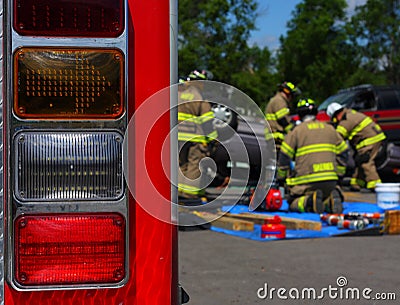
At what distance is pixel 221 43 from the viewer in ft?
125

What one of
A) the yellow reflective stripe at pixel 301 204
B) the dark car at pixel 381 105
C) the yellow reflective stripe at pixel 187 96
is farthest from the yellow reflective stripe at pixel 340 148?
the dark car at pixel 381 105

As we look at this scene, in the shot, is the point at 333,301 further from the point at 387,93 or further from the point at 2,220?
the point at 387,93

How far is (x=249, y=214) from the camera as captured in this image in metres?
8.73

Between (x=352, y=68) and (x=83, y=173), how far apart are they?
132ft

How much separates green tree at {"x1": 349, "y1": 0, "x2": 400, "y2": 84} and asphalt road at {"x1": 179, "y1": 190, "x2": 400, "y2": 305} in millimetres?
37307

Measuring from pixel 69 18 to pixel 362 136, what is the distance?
11062mm

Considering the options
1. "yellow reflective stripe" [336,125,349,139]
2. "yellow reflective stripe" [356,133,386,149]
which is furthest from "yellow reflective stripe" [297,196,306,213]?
"yellow reflective stripe" [356,133,386,149]

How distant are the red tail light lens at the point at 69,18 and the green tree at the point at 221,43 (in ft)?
114

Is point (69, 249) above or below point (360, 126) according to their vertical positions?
below

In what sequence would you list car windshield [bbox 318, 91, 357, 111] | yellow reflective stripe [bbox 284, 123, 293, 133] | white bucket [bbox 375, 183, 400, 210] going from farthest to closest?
car windshield [bbox 318, 91, 357, 111] < yellow reflective stripe [bbox 284, 123, 293, 133] < white bucket [bbox 375, 183, 400, 210]

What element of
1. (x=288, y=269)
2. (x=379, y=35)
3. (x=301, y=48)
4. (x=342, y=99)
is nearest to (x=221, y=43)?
(x=301, y=48)

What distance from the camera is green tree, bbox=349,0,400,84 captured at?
4353cm

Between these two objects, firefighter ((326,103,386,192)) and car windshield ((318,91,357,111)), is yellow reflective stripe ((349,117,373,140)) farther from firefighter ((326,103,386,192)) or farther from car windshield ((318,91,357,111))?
car windshield ((318,91,357,111))

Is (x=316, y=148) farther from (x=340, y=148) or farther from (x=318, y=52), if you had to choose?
(x=318, y=52)
